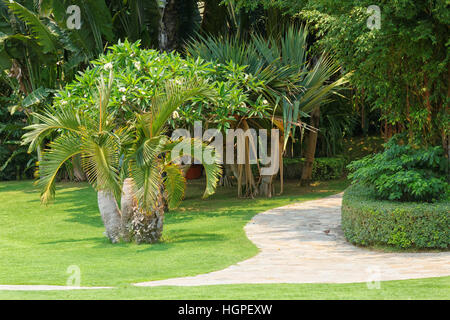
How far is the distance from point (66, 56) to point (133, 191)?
412 inches

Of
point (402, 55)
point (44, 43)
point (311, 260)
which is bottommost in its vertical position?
point (311, 260)

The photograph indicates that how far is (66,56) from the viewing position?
19031mm

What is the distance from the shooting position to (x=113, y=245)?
32.3 feet

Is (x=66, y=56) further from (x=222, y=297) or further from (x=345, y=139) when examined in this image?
(x=222, y=297)

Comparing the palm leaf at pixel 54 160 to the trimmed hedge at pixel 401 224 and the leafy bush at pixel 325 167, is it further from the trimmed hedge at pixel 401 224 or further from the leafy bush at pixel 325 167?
the leafy bush at pixel 325 167

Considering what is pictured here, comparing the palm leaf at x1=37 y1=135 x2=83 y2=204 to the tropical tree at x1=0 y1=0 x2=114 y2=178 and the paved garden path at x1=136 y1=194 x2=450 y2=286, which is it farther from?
the tropical tree at x1=0 y1=0 x2=114 y2=178

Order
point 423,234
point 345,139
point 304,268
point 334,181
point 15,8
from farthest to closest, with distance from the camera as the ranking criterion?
point 345,139 < point 334,181 < point 15,8 < point 423,234 < point 304,268

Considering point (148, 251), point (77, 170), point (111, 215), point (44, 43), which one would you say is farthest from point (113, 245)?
point (77, 170)

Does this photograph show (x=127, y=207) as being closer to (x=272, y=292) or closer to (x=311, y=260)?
(x=311, y=260)

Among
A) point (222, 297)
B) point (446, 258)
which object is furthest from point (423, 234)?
point (222, 297)

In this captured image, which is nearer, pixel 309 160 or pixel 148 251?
pixel 148 251

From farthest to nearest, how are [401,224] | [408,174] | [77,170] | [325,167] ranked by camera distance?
1. [77,170]
2. [325,167]
3. [408,174]
4. [401,224]

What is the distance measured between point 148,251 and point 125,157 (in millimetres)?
1603

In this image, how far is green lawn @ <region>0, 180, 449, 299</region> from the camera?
19.4 ft
